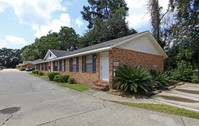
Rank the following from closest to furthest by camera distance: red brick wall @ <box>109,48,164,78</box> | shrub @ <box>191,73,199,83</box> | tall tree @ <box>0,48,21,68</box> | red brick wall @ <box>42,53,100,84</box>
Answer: red brick wall @ <box>109,48,164,78</box> → red brick wall @ <box>42,53,100,84</box> → shrub @ <box>191,73,199,83</box> → tall tree @ <box>0,48,21,68</box>

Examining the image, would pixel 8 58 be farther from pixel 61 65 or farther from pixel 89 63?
pixel 89 63

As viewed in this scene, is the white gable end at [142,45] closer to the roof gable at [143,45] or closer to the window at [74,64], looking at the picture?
the roof gable at [143,45]

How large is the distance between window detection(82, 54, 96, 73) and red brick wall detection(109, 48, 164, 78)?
1894mm

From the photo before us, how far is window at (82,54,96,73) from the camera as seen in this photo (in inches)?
329

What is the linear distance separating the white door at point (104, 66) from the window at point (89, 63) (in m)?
0.75

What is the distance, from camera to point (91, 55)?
8727 mm

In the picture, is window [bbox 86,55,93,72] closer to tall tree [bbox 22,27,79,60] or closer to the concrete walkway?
the concrete walkway

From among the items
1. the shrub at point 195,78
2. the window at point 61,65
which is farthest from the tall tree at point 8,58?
the shrub at point 195,78

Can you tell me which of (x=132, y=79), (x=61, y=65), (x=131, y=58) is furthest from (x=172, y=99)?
(x=61, y=65)

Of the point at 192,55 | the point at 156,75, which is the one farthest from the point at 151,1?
the point at 156,75

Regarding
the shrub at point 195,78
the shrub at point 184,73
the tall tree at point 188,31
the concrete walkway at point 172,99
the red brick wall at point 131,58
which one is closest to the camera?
the concrete walkway at point 172,99

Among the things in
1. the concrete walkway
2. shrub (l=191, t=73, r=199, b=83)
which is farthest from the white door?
shrub (l=191, t=73, r=199, b=83)

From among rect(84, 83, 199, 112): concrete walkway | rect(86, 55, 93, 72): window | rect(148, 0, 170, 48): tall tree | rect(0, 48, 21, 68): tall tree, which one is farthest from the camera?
rect(0, 48, 21, 68): tall tree

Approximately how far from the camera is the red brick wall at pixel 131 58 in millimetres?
6918
